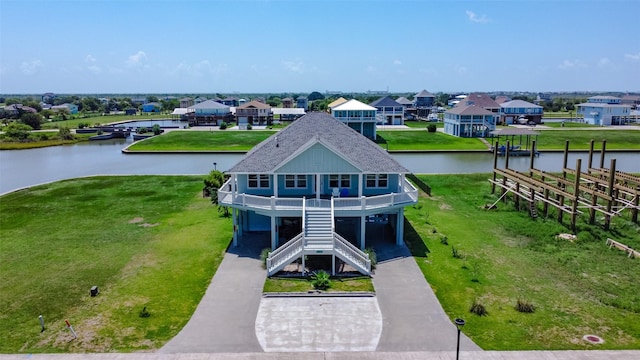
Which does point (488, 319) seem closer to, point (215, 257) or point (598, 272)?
point (598, 272)

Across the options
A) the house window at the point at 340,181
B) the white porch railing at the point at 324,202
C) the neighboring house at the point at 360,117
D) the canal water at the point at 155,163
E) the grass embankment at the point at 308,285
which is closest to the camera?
the grass embankment at the point at 308,285

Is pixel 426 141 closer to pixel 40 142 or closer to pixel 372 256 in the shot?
pixel 372 256

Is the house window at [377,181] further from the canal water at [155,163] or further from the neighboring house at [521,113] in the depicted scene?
the neighboring house at [521,113]

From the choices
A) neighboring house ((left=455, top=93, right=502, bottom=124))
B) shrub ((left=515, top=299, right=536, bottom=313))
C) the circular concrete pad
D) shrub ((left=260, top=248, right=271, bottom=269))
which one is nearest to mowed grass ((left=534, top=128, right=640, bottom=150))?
neighboring house ((left=455, top=93, right=502, bottom=124))

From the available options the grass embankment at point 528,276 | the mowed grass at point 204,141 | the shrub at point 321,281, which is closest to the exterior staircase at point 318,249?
the shrub at point 321,281

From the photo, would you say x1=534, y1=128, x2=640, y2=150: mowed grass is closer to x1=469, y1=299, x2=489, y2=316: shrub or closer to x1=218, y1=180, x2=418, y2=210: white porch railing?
x1=218, y1=180, x2=418, y2=210: white porch railing

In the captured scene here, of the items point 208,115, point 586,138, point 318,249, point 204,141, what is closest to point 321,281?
point 318,249
